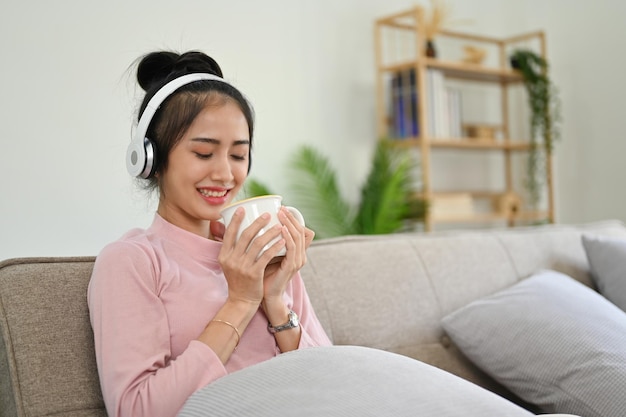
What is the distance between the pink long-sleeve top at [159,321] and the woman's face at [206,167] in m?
0.04

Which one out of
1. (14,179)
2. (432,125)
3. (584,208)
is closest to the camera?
(14,179)

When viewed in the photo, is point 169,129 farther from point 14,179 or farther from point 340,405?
point 14,179

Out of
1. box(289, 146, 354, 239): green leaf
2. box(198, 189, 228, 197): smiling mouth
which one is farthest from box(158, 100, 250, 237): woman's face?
box(289, 146, 354, 239): green leaf

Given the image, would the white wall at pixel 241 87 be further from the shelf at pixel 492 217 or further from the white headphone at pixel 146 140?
the white headphone at pixel 146 140

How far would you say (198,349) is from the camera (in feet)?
3.76

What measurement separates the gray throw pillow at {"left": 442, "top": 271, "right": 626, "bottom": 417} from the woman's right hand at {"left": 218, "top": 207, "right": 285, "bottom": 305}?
662 mm

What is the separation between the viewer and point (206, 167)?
4.33 ft

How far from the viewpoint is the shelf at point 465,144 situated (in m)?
4.40

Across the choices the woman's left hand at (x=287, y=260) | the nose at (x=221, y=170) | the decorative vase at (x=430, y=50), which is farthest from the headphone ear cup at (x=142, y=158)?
the decorative vase at (x=430, y=50)

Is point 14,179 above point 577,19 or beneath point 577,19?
beneath

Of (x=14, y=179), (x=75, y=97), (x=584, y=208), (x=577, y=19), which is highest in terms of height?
(x=577, y=19)

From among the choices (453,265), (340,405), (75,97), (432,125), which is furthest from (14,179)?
(340,405)

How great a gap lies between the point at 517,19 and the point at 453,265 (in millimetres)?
3840

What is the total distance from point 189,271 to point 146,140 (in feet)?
0.75
